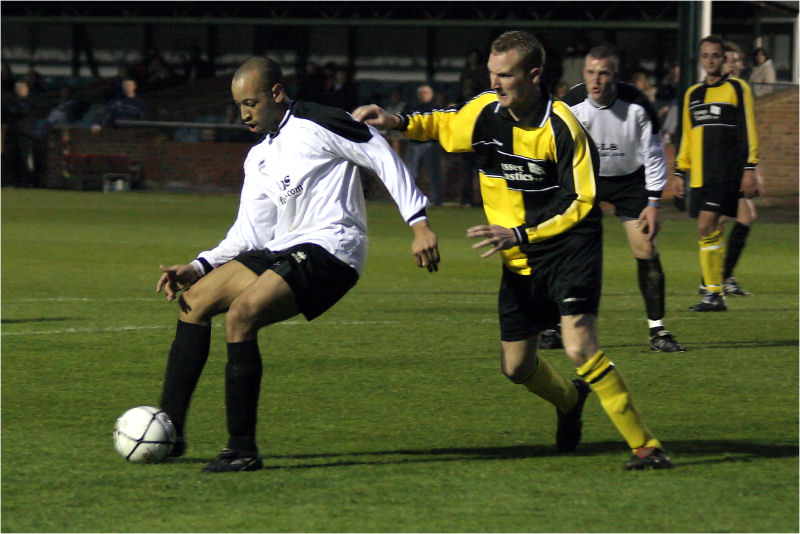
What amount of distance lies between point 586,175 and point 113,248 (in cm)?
1106

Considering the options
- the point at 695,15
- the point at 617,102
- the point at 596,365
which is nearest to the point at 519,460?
the point at 596,365

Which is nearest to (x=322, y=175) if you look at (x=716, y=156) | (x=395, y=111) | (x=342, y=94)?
(x=716, y=156)

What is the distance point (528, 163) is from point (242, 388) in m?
1.55

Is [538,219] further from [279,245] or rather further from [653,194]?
[653,194]

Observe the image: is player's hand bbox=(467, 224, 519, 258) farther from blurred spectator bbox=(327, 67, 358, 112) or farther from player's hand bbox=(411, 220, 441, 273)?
blurred spectator bbox=(327, 67, 358, 112)

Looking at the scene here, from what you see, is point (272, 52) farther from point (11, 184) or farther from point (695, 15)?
point (695, 15)

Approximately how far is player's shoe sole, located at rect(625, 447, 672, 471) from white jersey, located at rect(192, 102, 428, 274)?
140 cm

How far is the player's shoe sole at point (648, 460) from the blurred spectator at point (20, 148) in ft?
70.0

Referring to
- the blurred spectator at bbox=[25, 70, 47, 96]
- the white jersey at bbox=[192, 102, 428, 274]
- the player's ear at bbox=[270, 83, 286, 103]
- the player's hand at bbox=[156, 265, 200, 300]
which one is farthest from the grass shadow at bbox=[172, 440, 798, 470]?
the blurred spectator at bbox=[25, 70, 47, 96]

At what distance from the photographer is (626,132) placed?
9.11m

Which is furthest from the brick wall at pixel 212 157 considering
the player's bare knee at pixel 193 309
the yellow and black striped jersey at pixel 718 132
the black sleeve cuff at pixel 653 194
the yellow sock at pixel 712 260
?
the player's bare knee at pixel 193 309

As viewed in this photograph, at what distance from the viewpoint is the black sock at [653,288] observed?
9.29 meters

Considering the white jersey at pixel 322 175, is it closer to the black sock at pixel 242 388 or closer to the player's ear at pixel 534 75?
the black sock at pixel 242 388

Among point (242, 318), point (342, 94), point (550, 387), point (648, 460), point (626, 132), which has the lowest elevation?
point (648, 460)
